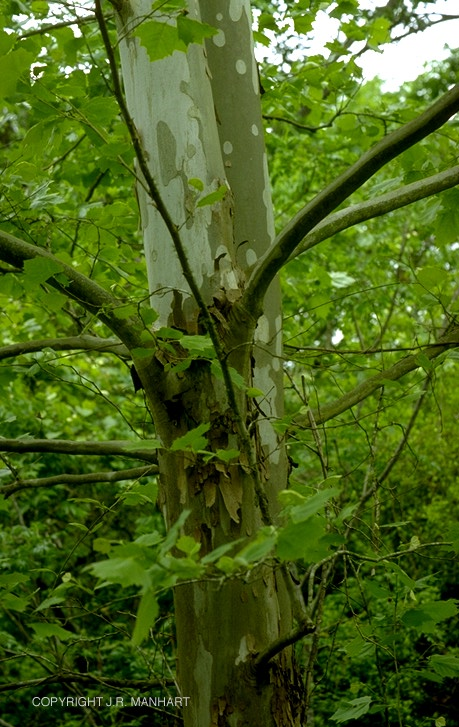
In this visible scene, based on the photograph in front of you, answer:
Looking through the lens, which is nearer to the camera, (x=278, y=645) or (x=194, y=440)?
(x=194, y=440)

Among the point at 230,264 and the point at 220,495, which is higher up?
the point at 230,264

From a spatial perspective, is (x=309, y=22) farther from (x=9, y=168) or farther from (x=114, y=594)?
(x=114, y=594)

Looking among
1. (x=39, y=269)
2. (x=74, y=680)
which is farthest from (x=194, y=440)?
(x=74, y=680)

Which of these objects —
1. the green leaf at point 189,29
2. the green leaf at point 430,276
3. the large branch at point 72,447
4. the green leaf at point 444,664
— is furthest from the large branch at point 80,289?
the green leaf at point 444,664

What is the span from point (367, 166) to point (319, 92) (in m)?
2.46

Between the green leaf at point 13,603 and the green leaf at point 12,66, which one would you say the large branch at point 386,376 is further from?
the green leaf at point 12,66

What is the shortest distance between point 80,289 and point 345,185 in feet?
2.28

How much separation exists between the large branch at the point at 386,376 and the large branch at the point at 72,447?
1.76 ft

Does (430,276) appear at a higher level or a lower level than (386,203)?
lower

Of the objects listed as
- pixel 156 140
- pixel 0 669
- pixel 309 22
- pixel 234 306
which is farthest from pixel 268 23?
pixel 0 669

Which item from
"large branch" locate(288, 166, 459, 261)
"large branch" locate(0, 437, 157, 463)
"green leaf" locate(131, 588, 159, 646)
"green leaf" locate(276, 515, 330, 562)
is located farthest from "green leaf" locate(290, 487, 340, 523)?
"large branch" locate(0, 437, 157, 463)

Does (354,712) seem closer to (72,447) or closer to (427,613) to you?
(427,613)

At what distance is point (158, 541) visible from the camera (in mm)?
1294

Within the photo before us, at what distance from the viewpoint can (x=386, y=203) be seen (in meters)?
1.93
